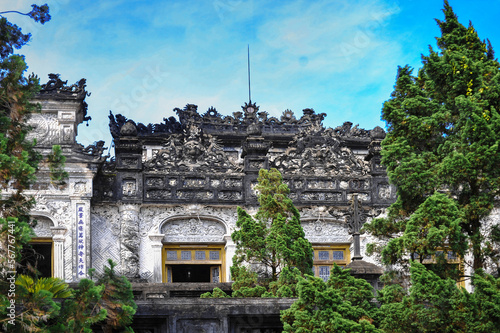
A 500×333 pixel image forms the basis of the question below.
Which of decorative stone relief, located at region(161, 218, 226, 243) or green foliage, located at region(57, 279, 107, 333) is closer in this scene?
green foliage, located at region(57, 279, 107, 333)

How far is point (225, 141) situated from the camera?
94.5 ft

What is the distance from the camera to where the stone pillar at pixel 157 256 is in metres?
22.6

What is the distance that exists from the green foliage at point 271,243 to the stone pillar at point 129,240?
180 inches

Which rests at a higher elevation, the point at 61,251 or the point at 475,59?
the point at 475,59

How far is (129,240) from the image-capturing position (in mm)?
22766

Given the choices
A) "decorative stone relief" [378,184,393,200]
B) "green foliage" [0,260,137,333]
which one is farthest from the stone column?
"green foliage" [0,260,137,333]

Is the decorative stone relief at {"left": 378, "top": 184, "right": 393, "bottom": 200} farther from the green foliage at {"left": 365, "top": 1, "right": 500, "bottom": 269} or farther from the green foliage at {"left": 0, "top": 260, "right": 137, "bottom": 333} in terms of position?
the green foliage at {"left": 0, "top": 260, "right": 137, "bottom": 333}

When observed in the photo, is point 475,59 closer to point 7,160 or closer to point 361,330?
point 361,330

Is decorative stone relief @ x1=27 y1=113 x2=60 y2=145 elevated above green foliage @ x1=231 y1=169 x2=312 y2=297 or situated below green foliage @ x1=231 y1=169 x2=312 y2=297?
above

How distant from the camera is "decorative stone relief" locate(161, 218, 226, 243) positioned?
23.4 meters

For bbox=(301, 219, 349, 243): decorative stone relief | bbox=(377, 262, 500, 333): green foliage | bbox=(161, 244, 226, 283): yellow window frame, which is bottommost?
bbox=(377, 262, 500, 333): green foliage

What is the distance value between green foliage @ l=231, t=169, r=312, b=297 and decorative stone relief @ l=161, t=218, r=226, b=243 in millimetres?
4566

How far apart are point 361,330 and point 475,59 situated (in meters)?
5.84

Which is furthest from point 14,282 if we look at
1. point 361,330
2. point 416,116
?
point 416,116
